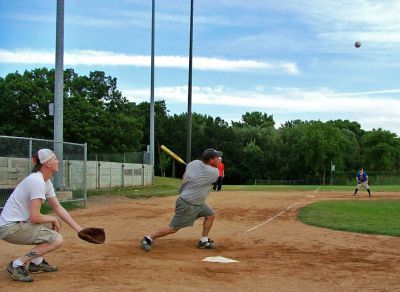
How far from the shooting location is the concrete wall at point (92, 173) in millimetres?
15039

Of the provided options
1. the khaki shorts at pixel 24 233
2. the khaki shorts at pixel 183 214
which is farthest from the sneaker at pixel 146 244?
the khaki shorts at pixel 24 233

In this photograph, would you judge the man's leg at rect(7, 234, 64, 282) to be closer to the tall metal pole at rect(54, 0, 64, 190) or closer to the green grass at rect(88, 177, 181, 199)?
the tall metal pole at rect(54, 0, 64, 190)

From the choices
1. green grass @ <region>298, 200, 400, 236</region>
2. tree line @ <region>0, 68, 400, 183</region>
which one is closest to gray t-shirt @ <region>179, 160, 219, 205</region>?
green grass @ <region>298, 200, 400, 236</region>

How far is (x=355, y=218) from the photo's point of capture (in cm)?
1444

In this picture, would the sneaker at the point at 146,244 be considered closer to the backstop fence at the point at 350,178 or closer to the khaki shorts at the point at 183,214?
the khaki shorts at the point at 183,214

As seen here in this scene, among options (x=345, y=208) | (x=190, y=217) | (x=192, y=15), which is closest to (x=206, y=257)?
(x=190, y=217)

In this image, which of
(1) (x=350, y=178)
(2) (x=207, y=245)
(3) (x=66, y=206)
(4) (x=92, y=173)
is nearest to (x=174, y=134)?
(1) (x=350, y=178)

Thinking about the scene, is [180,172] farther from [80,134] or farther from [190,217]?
[190,217]

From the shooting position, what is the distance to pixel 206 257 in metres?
8.26

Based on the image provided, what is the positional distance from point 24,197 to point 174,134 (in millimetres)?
83403

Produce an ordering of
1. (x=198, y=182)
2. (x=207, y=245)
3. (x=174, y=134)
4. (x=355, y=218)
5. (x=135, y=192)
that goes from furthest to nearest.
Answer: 1. (x=174, y=134)
2. (x=135, y=192)
3. (x=355, y=218)
4. (x=207, y=245)
5. (x=198, y=182)

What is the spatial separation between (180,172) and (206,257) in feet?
259

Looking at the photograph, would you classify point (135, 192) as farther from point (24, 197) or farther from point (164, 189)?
point (24, 197)

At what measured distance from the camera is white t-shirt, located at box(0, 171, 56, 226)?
6.29 metres
